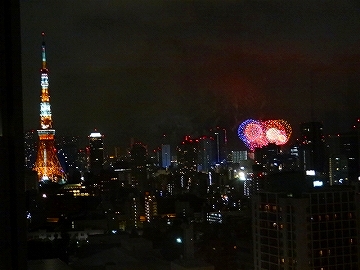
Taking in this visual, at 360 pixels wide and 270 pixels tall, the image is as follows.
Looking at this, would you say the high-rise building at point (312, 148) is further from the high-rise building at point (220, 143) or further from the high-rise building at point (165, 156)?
the high-rise building at point (165, 156)

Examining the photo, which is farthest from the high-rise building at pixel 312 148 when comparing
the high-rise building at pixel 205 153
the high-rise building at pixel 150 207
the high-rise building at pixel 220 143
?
the high-rise building at pixel 150 207

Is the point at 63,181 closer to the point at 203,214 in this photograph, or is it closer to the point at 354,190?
the point at 203,214

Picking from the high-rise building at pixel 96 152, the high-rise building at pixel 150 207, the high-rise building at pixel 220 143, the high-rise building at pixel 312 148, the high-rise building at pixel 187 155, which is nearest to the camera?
the high-rise building at pixel 96 152

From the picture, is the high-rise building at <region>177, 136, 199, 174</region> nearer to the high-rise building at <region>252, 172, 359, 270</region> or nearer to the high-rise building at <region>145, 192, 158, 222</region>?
the high-rise building at <region>145, 192, 158, 222</region>

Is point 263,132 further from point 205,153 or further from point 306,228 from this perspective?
point 306,228

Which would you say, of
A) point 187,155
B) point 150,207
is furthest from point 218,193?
point 150,207

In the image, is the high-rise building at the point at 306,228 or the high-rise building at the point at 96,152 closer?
the high-rise building at the point at 306,228

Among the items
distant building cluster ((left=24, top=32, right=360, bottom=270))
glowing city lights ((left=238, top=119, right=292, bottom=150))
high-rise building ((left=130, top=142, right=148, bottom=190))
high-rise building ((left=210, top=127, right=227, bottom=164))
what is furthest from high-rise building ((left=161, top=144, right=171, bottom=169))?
glowing city lights ((left=238, top=119, right=292, bottom=150))

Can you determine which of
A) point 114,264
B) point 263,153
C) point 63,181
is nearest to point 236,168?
point 263,153
